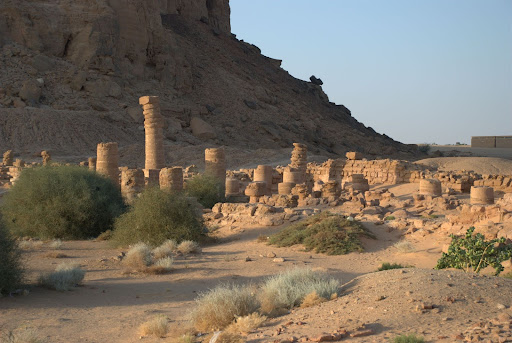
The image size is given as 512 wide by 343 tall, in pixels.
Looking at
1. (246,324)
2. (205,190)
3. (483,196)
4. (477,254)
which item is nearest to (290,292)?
(246,324)

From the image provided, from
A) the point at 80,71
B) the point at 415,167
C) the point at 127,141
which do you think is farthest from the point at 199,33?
the point at 415,167

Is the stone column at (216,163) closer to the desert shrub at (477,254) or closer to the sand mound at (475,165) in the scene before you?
the sand mound at (475,165)

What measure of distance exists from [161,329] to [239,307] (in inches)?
40.4

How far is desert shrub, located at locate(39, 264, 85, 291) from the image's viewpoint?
11.0 metres

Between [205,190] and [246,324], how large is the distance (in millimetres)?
14435

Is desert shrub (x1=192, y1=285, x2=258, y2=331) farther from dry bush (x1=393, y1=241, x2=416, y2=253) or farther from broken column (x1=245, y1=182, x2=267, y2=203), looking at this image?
broken column (x1=245, y1=182, x2=267, y2=203)

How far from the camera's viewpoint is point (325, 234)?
1457cm

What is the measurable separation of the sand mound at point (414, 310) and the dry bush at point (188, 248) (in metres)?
6.64

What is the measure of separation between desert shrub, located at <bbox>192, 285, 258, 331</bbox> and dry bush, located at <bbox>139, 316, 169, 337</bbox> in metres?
0.43

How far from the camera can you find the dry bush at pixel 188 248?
14.6 m

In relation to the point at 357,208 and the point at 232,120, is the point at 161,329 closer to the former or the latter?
the point at 357,208

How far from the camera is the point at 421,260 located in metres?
12.9

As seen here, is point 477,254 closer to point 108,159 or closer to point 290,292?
point 290,292

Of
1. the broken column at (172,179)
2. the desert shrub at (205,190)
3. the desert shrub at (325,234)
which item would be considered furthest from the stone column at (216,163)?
the desert shrub at (325,234)
